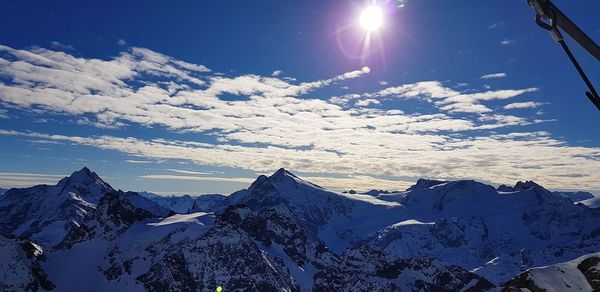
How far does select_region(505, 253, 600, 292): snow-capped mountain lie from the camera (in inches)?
2926

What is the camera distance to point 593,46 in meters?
7.80

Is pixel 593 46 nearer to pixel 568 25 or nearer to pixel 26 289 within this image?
pixel 568 25

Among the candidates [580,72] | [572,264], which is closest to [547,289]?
[572,264]

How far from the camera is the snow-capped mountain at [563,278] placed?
7431 centimetres

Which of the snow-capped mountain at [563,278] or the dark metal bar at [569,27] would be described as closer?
the dark metal bar at [569,27]

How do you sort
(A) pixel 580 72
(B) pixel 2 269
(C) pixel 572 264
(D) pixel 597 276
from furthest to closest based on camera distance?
(B) pixel 2 269 < (C) pixel 572 264 < (D) pixel 597 276 < (A) pixel 580 72

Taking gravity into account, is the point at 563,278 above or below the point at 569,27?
below

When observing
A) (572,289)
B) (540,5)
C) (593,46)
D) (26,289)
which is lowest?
(26,289)

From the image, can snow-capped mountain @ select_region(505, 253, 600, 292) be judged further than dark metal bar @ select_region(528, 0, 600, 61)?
Yes

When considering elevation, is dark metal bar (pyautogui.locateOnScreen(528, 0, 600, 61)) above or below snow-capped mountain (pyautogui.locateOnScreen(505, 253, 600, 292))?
above

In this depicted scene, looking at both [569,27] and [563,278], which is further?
[563,278]

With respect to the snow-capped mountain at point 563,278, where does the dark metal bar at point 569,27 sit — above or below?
above

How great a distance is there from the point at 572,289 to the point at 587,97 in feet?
323

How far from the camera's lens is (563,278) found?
89312 mm
